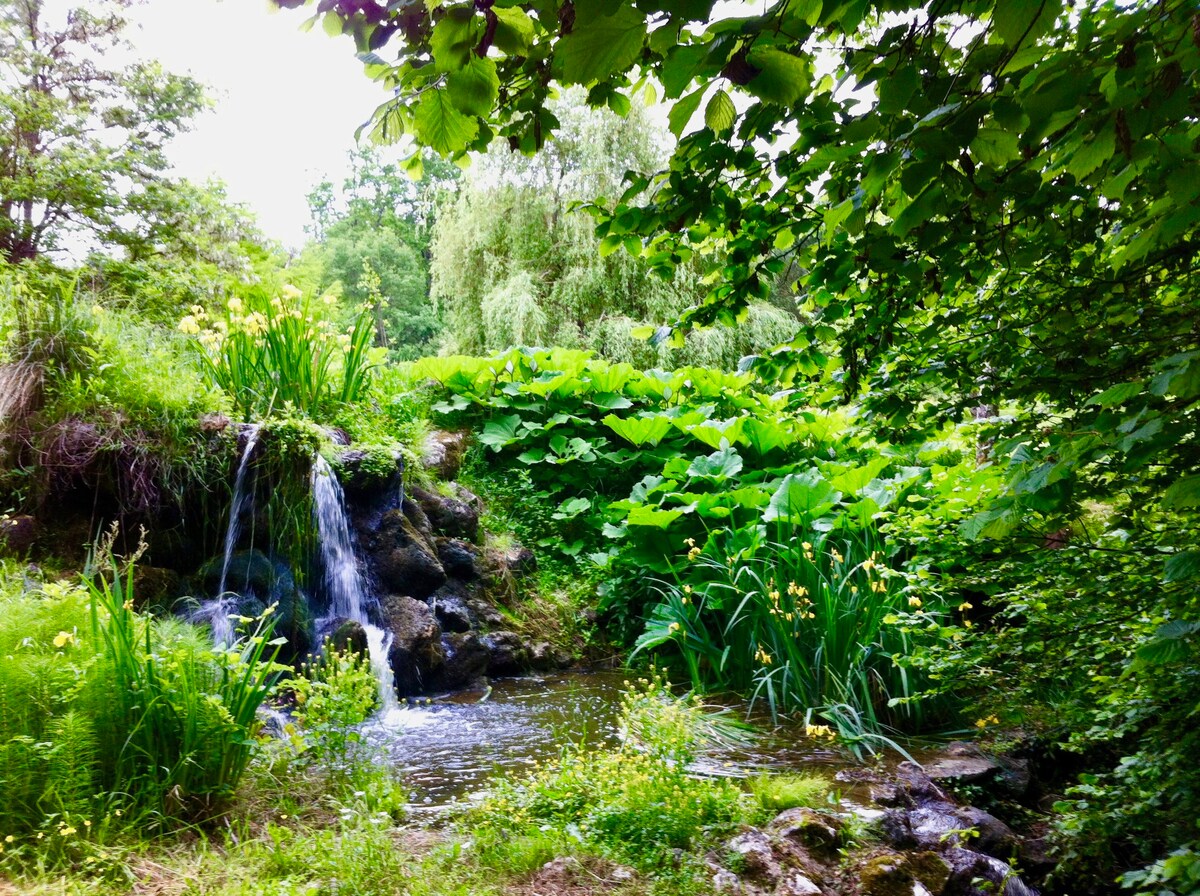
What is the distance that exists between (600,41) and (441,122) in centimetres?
42

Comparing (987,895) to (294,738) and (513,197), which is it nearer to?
(294,738)

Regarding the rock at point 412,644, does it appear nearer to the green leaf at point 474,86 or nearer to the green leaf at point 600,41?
the green leaf at point 474,86

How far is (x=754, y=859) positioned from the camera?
243cm

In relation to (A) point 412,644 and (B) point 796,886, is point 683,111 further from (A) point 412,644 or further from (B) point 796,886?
(A) point 412,644

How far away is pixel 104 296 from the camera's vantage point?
7883 millimetres

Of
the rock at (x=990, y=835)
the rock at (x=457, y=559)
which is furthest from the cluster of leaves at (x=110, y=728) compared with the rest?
the rock at (x=457, y=559)

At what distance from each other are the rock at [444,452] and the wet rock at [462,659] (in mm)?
1842

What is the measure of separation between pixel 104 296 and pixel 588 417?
5.19 meters

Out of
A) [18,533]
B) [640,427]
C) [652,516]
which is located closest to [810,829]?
[652,516]

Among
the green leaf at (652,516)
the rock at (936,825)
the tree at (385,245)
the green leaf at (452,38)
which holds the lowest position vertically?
the rock at (936,825)

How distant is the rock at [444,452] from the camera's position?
22.9 feet

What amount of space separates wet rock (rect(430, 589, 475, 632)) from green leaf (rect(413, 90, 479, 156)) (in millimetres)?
4824

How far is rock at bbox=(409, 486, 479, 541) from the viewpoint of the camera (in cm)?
638

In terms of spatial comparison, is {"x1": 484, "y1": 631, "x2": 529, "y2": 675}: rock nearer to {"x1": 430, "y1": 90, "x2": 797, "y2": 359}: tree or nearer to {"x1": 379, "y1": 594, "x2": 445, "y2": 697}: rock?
{"x1": 379, "y1": 594, "x2": 445, "y2": 697}: rock
